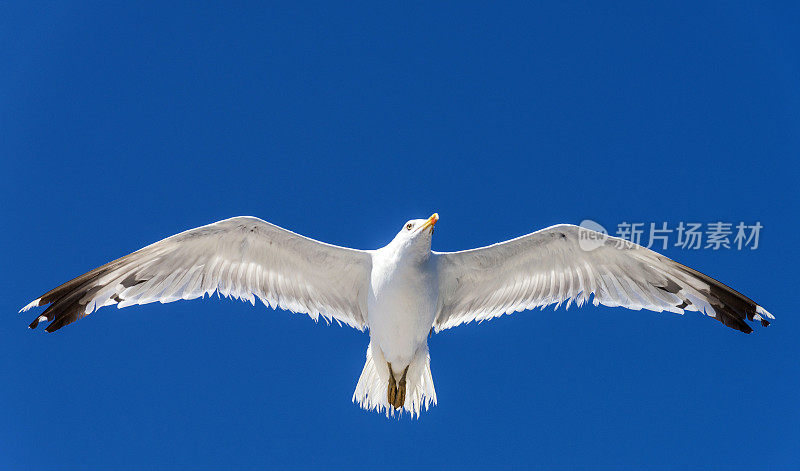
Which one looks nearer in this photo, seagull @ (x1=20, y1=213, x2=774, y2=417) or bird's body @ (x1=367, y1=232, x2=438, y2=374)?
bird's body @ (x1=367, y1=232, x2=438, y2=374)

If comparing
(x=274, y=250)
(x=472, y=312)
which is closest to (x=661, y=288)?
(x=472, y=312)

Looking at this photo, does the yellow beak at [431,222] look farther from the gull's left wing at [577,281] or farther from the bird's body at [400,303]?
the gull's left wing at [577,281]

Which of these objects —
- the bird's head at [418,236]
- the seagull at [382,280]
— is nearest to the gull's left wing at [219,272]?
the seagull at [382,280]

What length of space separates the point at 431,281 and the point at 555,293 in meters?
1.60

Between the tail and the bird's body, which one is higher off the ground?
the bird's body

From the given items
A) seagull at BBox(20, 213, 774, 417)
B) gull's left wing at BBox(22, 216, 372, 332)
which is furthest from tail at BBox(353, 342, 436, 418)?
gull's left wing at BBox(22, 216, 372, 332)

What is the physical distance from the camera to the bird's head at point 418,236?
788 centimetres

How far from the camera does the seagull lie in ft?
27.7

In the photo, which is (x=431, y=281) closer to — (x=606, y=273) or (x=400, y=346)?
(x=400, y=346)

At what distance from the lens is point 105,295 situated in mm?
8656

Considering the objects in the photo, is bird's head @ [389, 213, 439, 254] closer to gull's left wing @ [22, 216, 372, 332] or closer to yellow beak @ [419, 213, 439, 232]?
yellow beak @ [419, 213, 439, 232]

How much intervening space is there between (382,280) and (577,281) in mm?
2259

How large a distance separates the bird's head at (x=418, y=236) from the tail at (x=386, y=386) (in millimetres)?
1247

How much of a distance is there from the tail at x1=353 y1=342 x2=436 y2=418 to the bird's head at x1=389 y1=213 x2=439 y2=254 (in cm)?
125
